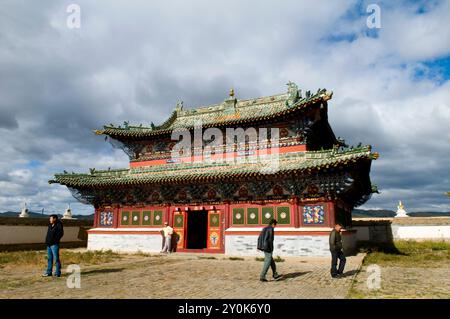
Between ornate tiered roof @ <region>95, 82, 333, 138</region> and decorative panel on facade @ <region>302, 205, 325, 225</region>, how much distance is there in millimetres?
5435

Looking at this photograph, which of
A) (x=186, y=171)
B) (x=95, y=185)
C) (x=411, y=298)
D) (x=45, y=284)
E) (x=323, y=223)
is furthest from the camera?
(x=95, y=185)

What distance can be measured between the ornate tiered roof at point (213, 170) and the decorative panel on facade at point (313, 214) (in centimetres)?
220

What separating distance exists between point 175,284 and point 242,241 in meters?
→ 9.96

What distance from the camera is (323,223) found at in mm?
17672

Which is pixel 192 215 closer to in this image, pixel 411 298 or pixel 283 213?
pixel 283 213

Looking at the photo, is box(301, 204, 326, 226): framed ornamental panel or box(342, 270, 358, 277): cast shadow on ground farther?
box(301, 204, 326, 226): framed ornamental panel

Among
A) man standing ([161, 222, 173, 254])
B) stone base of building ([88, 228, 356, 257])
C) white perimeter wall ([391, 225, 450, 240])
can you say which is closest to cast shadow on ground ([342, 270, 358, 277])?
stone base of building ([88, 228, 356, 257])

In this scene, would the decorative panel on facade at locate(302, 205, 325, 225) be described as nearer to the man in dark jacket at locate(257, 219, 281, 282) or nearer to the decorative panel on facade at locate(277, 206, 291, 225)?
the decorative panel on facade at locate(277, 206, 291, 225)

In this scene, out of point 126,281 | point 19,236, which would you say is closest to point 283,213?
point 126,281

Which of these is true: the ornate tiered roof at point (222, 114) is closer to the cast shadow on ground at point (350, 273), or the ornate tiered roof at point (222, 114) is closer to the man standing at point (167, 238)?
the man standing at point (167, 238)

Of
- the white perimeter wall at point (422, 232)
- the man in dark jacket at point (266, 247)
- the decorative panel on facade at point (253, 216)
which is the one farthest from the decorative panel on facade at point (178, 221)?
the white perimeter wall at point (422, 232)

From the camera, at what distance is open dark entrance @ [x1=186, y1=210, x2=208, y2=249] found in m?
23.9

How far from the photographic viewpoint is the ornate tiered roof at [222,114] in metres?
21.0

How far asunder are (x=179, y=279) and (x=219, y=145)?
41.3 ft
